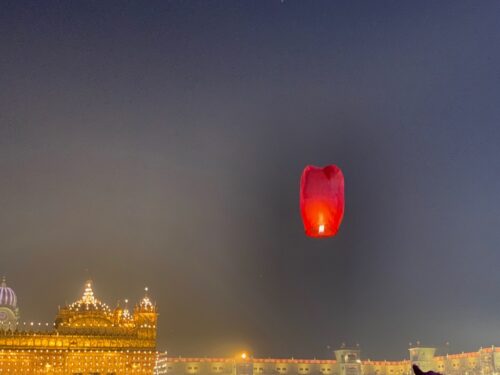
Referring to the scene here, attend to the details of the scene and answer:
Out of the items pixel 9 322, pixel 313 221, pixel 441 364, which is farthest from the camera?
pixel 441 364

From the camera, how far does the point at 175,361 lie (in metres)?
69.6

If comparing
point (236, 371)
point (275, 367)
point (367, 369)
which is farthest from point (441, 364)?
point (236, 371)

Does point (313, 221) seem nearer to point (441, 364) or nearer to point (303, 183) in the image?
point (303, 183)

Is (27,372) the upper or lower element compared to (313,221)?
lower

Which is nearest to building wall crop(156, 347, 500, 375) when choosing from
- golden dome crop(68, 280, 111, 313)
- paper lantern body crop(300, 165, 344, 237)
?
golden dome crop(68, 280, 111, 313)

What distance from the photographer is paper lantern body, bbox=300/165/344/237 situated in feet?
51.1

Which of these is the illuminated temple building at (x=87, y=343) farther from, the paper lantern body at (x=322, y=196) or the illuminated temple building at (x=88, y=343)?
the paper lantern body at (x=322, y=196)

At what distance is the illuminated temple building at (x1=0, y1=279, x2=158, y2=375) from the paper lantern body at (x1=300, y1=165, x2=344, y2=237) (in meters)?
32.5

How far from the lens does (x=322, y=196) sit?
A: 51.1 feet

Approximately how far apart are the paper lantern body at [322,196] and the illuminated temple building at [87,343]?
1281 inches

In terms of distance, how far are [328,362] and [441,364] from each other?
14474mm

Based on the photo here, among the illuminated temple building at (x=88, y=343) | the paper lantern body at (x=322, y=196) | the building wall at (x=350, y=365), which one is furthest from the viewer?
the building wall at (x=350, y=365)

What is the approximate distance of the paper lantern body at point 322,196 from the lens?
15.6 meters

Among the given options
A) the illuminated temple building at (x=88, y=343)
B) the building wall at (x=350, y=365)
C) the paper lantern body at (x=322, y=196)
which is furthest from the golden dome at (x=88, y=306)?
the paper lantern body at (x=322, y=196)
